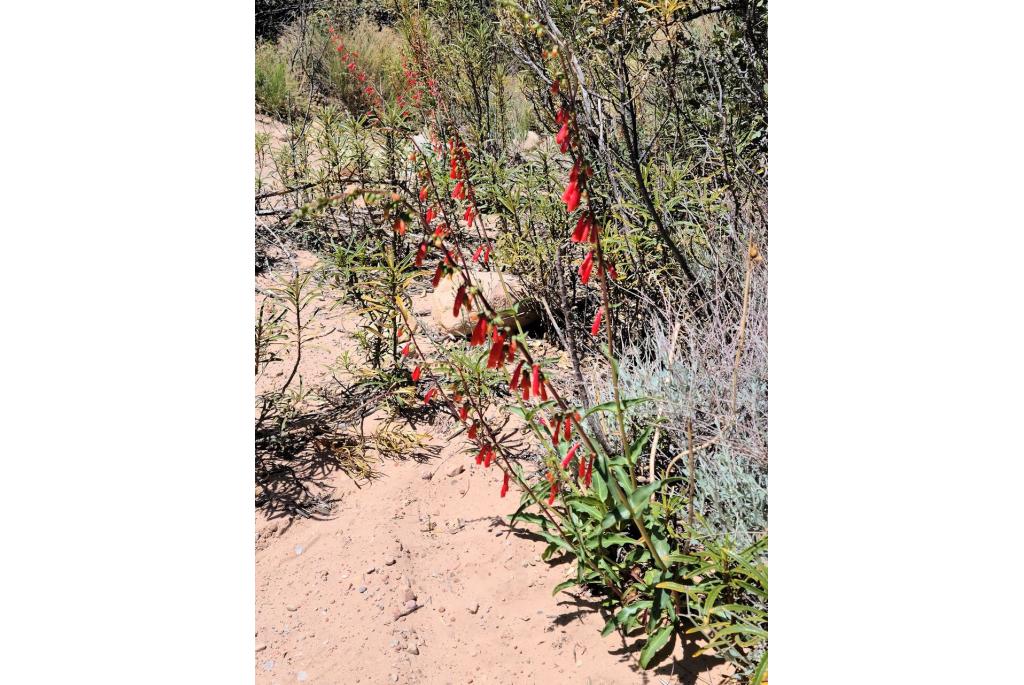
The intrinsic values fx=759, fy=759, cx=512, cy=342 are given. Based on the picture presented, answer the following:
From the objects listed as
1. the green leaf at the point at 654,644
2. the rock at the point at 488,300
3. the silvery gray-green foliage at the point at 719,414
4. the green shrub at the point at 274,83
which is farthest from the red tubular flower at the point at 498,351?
the green shrub at the point at 274,83

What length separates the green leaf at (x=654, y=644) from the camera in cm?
166

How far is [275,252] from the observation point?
3.30 metres

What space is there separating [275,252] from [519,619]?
205cm

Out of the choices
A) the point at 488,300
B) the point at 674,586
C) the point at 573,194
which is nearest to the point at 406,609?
the point at 674,586

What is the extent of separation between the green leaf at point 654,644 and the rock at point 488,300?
1.50 m

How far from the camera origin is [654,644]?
5.47ft

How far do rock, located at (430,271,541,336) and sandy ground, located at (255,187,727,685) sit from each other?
26.1 inches

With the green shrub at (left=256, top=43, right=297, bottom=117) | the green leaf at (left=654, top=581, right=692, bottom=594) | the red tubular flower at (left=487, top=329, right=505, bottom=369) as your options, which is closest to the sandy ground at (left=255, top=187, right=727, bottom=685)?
the green leaf at (left=654, top=581, right=692, bottom=594)

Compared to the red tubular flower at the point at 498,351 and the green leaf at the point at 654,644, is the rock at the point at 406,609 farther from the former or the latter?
the red tubular flower at the point at 498,351

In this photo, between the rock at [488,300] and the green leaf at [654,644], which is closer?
the green leaf at [654,644]

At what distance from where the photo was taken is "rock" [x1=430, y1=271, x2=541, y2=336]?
3033 millimetres

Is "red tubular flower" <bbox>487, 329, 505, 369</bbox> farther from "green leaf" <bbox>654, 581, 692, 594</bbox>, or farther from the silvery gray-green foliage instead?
"green leaf" <bbox>654, 581, 692, 594</bbox>

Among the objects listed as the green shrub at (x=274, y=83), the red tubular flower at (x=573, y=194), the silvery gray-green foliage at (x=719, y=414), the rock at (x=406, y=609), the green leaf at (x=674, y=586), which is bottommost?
the rock at (x=406, y=609)

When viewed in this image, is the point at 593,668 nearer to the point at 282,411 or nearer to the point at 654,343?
the point at 654,343
